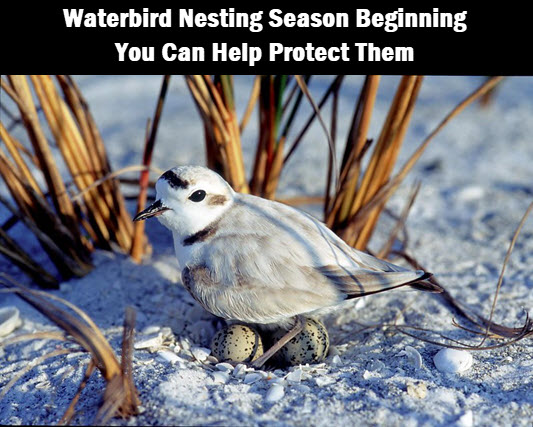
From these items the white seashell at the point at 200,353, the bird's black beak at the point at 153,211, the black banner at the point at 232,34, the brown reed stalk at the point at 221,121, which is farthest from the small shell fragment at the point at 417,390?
the black banner at the point at 232,34

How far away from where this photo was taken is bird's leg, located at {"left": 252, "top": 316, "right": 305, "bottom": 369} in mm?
1859

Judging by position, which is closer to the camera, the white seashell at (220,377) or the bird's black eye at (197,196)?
the white seashell at (220,377)

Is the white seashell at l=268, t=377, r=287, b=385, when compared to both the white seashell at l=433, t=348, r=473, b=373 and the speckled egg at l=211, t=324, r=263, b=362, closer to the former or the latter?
the speckled egg at l=211, t=324, r=263, b=362

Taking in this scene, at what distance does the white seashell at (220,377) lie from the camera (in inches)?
66.1

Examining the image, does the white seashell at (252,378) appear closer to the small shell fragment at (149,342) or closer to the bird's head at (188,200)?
the small shell fragment at (149,342)

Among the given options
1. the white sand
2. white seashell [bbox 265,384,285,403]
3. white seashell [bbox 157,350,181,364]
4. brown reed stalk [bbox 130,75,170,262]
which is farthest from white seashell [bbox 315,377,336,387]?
brown reed stalk [bbox 130,75,170,262]

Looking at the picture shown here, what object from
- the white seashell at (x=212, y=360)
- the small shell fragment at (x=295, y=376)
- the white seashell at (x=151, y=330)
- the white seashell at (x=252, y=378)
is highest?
the small shell fragment at (x=295, y=376)

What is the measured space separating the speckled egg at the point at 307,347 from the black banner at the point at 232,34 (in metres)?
1.00

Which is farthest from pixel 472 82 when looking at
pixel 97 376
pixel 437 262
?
pixel 97 376

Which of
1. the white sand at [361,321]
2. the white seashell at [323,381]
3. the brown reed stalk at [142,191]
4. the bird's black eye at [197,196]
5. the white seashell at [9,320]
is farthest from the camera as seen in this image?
the brown reed stalk at [142,191]

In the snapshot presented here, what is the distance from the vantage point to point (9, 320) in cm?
204

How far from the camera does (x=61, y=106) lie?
85.5 inches

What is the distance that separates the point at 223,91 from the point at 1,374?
1206 mm

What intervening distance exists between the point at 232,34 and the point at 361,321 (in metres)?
1.24
